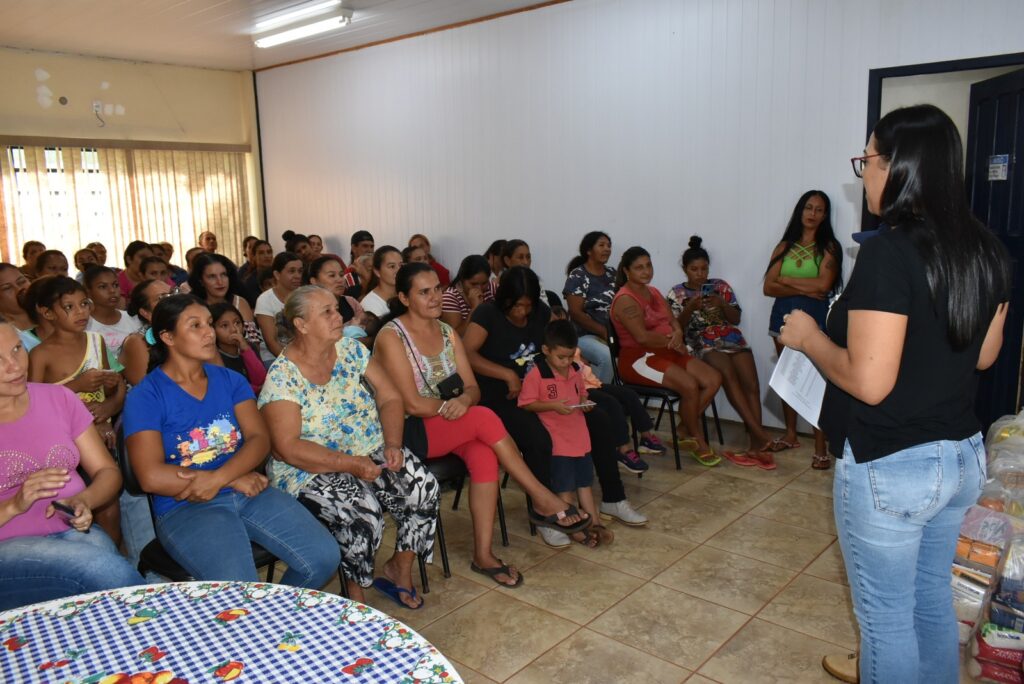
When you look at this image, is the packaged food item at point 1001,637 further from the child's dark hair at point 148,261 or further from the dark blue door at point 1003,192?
the child's dark hair at point 148,261

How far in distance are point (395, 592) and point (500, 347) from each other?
1311 mm

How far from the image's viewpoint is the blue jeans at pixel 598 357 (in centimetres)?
510

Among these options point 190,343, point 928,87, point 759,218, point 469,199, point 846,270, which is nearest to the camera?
point 190,343

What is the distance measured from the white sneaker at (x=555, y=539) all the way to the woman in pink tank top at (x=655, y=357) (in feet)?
4.59

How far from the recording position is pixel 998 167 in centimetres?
401

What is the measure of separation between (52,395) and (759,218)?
13.8 feet

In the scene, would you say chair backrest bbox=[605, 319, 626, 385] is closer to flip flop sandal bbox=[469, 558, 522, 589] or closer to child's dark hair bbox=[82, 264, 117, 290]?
flip flop sandal bbox=[469, 558, 522, 589]

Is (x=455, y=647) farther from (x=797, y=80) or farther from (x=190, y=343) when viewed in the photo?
(x=797, y=80)

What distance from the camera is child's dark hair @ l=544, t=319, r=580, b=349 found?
3.54 meters

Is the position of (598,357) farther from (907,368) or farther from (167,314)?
(907,368)

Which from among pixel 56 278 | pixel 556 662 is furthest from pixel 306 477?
pixel 56 278

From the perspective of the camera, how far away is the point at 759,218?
202 inches

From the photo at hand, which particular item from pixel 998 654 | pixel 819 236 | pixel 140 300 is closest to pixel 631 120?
pixel 819 236

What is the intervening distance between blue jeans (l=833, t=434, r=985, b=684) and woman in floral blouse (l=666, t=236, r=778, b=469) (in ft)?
9.09
